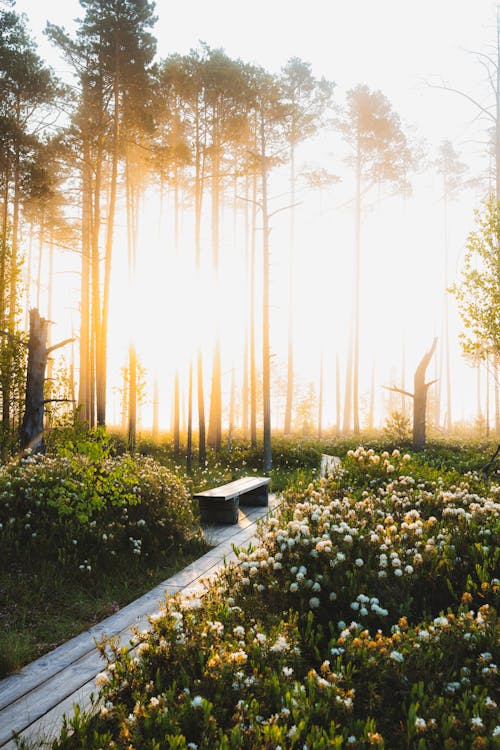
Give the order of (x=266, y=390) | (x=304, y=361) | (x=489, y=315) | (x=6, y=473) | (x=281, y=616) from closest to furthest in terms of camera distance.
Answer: (x=281, y=616) < (x=6, y=473) < (x=489, y=315) < (x=266, y=390) < (x=304, y=361)

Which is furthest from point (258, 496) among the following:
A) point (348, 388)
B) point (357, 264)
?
point (357, 264)

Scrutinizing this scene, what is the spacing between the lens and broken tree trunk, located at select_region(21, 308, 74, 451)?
10.2 meters

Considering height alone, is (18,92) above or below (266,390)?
above

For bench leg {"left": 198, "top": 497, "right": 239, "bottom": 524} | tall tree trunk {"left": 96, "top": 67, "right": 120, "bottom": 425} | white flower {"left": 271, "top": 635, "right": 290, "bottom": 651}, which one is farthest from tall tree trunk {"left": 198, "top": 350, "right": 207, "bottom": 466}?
white flower {"left": 271, "top": 635, "right": 290, "bottom": 651}

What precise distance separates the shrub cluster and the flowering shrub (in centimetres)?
205

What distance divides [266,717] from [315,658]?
85cm

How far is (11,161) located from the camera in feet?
52.6

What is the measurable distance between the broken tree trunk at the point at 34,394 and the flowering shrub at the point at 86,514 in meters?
2.42

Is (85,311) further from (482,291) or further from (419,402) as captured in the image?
(482,291)

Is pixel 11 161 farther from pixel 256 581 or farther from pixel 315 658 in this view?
pixel 315 658

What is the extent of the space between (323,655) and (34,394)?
8.65 metres

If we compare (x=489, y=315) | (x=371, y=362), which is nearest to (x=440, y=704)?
(x=489, y=315)

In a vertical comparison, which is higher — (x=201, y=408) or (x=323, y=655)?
(x=201, y=408)

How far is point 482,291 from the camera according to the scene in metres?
10.1
